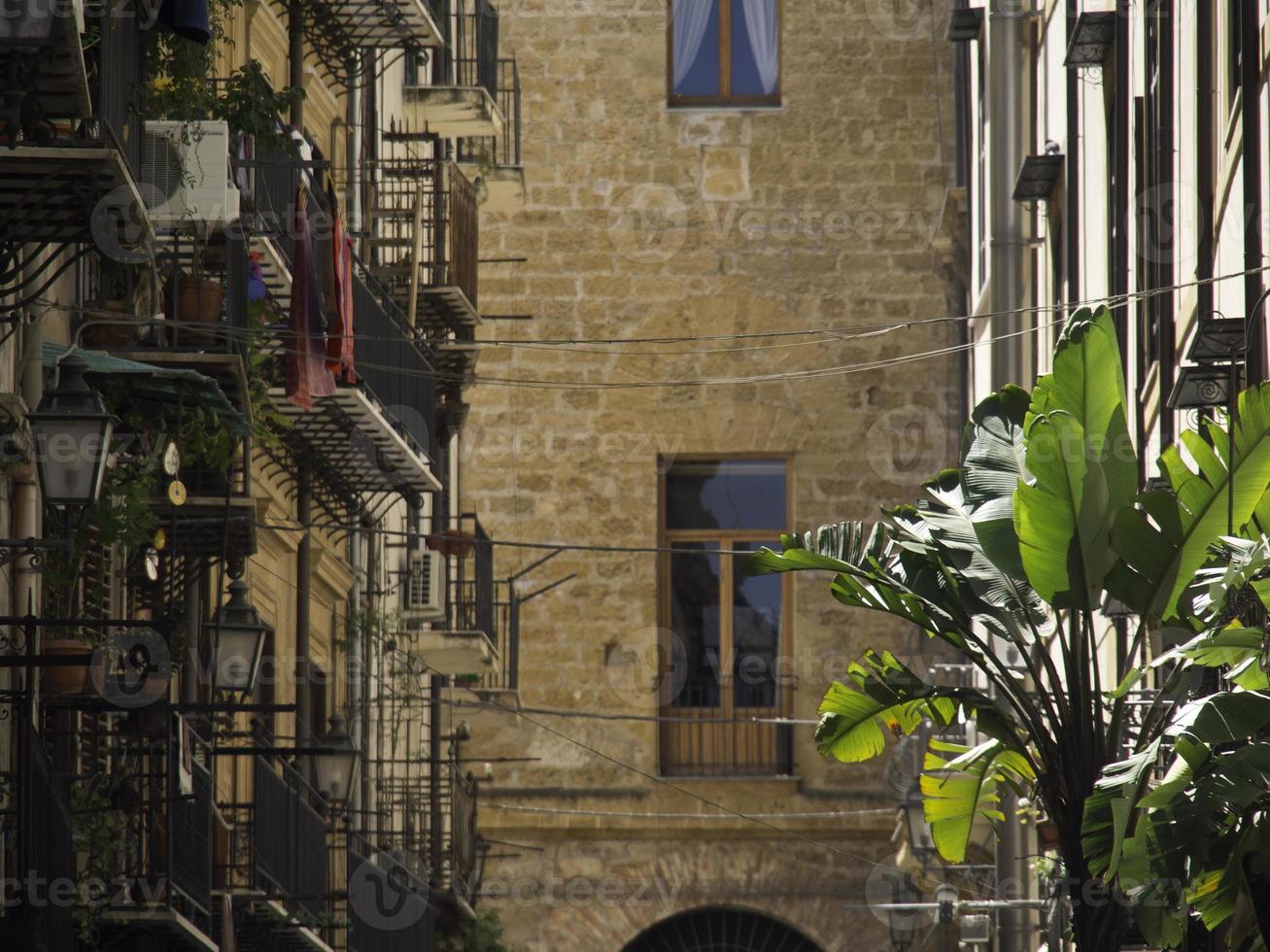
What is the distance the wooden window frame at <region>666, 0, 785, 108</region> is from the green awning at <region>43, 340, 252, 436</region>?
1703 cm

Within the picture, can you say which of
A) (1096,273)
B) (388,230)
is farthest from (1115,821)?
(388,230)

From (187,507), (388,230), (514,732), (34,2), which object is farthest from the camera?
(514,732)

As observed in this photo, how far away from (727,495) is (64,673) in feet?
55.5

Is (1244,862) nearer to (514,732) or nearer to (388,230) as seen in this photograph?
Answer: (388,230)

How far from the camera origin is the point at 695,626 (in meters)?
29.2

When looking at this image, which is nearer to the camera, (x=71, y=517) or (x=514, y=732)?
(x=71, y=517)

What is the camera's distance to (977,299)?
87.2ft

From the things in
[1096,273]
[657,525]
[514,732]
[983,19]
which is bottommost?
[514,732]

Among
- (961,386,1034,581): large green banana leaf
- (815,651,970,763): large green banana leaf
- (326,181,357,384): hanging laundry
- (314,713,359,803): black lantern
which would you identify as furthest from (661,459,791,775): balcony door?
(961,386,1034,581): large green banana leaf

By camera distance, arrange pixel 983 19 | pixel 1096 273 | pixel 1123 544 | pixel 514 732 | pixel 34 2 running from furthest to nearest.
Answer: pixel 514 732
pixel 983 19
pixel 1096 273
pixel 1123 544
pixel 34 2

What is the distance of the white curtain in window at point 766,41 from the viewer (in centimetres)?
2970

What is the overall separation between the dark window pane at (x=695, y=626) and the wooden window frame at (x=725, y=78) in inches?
198

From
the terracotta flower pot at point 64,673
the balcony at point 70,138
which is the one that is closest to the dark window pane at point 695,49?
the terracotta flower pot at point 64,673

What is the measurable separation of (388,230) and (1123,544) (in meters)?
13.3
